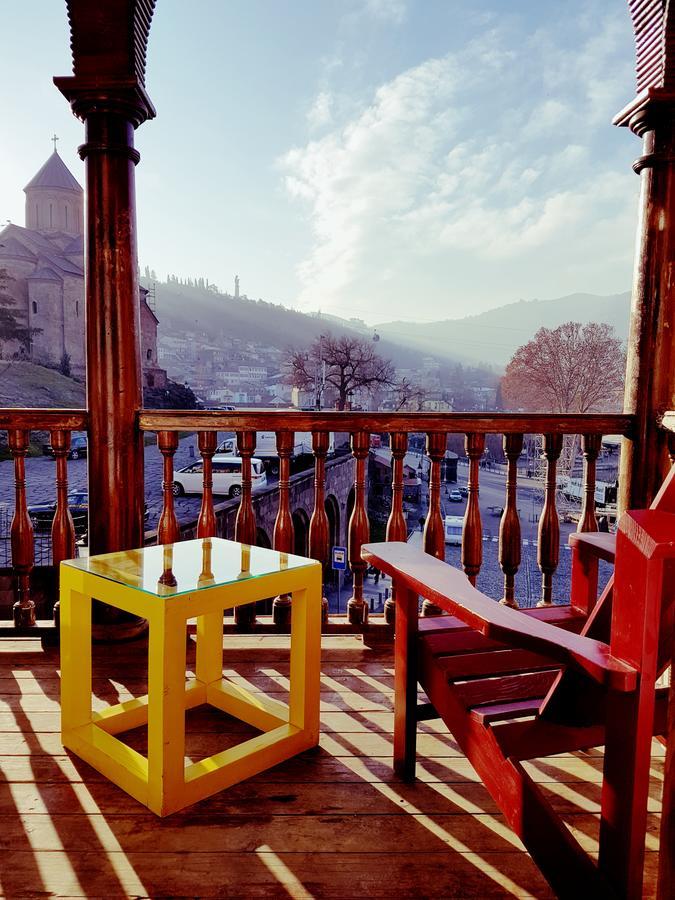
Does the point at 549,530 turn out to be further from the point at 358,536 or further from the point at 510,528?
the point at 358,536

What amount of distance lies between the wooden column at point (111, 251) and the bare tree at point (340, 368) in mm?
4340

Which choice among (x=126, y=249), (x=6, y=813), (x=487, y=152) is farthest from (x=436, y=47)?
(x=487, y=152)

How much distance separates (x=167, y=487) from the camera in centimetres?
241

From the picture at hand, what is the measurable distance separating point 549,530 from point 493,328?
26.2 ft

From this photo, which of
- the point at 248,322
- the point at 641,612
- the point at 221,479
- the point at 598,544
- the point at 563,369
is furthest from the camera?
the point at 221,479

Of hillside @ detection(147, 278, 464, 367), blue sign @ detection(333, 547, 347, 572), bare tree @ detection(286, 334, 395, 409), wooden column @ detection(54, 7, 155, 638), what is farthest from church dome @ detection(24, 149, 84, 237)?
wooden column @ detection(54, 7, 155, 638)

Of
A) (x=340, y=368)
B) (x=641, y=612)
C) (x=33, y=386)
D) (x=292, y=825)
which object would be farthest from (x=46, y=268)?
(x=641, y=612)

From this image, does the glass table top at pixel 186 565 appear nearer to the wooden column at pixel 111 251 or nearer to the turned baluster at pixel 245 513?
the turned baluster at pixel 245 513

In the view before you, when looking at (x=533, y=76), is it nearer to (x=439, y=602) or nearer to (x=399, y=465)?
(x=399, y=465)

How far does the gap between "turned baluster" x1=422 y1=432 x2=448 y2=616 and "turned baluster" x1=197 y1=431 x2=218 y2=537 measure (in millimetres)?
901

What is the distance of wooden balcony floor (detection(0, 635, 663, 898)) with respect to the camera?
1.15m

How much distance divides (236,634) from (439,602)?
157 cm

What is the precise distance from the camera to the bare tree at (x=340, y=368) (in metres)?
7.46

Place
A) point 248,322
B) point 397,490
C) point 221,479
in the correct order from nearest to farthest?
1. point 397,490
2. point 248,322
3. point 221,479
